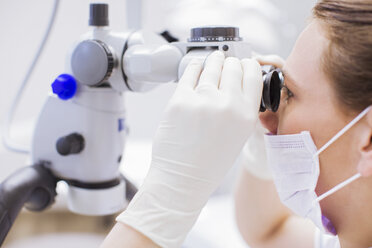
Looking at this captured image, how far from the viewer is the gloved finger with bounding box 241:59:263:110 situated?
2.24ft

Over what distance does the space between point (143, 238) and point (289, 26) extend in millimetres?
1491

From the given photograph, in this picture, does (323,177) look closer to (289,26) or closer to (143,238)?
(143,238)

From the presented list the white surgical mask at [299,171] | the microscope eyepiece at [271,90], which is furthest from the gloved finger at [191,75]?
the white surgical mask at [299,171]

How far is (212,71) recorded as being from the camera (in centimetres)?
69

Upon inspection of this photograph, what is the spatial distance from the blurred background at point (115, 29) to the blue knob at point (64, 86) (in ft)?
0.38

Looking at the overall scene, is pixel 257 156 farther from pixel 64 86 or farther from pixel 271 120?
pixel 64 86

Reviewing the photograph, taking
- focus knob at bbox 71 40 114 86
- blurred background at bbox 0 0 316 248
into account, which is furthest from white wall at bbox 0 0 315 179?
focus knob at bbox 71 40 114 86

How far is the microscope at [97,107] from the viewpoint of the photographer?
0.77 meters

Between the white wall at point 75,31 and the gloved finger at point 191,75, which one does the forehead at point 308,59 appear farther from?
the white wall at point 75,31

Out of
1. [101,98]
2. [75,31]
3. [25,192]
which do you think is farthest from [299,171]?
[75,31]

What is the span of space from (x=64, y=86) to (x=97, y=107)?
0.09 metres

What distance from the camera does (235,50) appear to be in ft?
2.54

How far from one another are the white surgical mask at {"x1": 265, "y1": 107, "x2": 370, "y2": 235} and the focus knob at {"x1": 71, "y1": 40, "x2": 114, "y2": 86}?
1.27 ft

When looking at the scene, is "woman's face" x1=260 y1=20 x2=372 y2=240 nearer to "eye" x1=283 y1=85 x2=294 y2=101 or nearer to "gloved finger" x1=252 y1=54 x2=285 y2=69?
"eye" x1=283 y1=85 x2=294 y2=101
